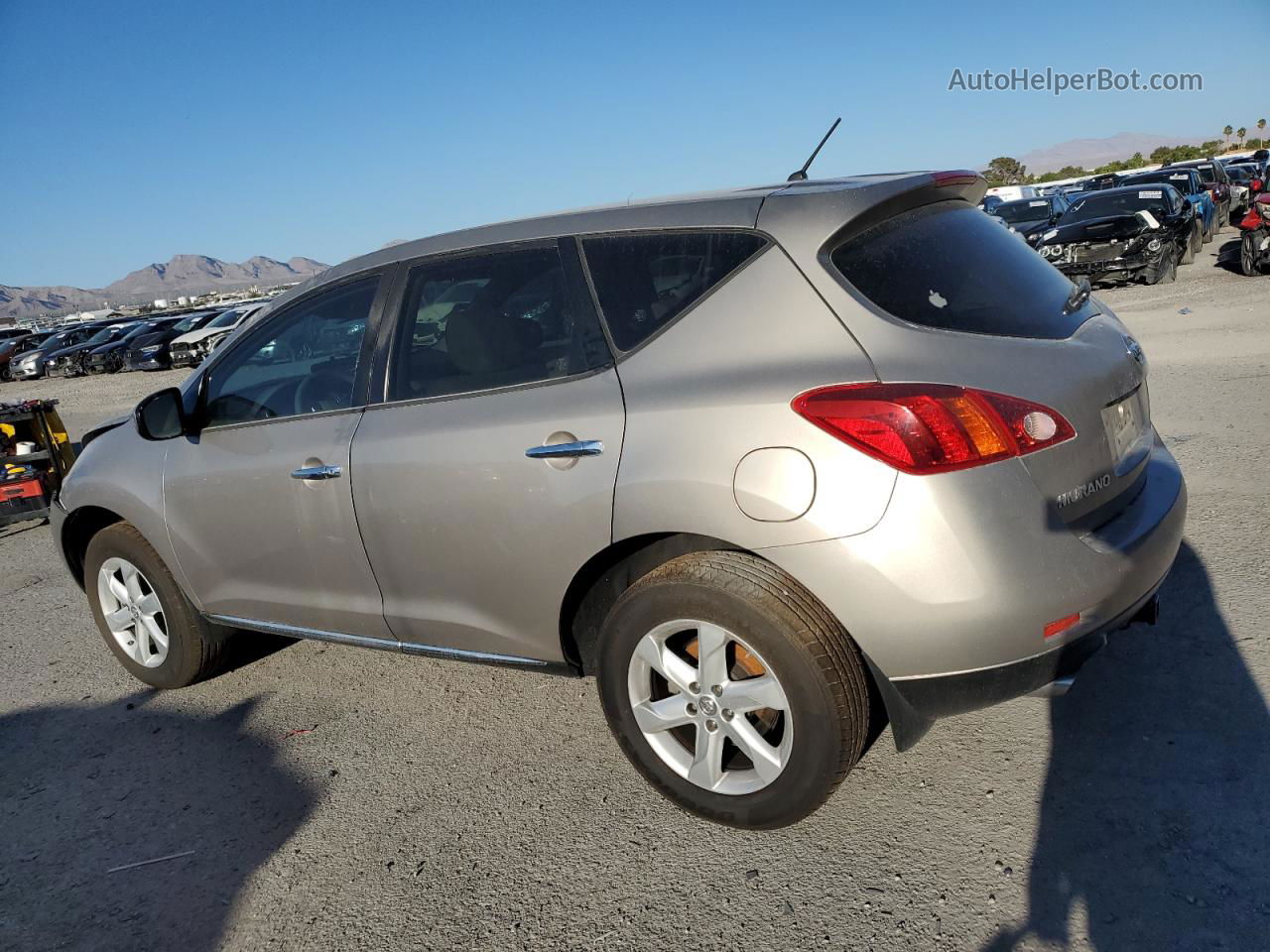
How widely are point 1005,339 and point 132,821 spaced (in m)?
3.27

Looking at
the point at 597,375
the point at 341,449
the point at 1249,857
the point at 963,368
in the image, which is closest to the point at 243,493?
the point at 341,449

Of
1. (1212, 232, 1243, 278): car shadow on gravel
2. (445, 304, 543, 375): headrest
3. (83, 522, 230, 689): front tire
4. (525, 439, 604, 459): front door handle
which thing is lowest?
(1212, 232, 1243, 278): car shadow on gravel

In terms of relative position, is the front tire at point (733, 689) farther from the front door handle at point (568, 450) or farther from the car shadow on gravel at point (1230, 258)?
the car shadow on gravel at point (1230, 258)

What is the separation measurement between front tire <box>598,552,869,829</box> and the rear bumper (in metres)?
0.10

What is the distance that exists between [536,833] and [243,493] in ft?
5.76

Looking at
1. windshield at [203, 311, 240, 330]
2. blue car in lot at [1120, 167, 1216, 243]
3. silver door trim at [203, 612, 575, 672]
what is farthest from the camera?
windshield at [203, 311, 240, 330]

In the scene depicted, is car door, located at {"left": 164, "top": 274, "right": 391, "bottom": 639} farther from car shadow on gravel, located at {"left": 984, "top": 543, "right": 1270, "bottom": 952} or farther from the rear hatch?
car shadow on gravel, located at {"left": 984, "top": 543, "right": 1270, "bottom": 952}

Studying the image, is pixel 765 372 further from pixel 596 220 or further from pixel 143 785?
pixel 143 785

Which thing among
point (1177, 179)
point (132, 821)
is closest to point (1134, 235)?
point (1177, 179)

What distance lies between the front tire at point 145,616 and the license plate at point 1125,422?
366 centimetres

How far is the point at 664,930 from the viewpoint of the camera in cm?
248

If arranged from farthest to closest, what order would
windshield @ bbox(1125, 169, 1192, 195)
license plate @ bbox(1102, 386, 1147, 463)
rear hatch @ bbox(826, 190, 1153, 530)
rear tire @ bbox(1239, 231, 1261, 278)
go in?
1. windshield @ bbox(1125, 169, 1192, 195)
2. rear tire @ bbox(1239, 231, 1261, 278)
3. license plate @ bbox(1102, 386, 1147, 463)
4. rear hatch @ bbox(826, 190, 1153, 530)

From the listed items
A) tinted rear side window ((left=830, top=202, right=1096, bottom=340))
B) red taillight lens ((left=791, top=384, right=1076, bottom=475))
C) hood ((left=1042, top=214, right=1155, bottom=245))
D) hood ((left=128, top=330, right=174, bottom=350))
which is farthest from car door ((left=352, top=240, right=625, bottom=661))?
hood ((left=128, top=330, right=174, bottom=350))

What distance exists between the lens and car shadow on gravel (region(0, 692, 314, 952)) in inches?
110
